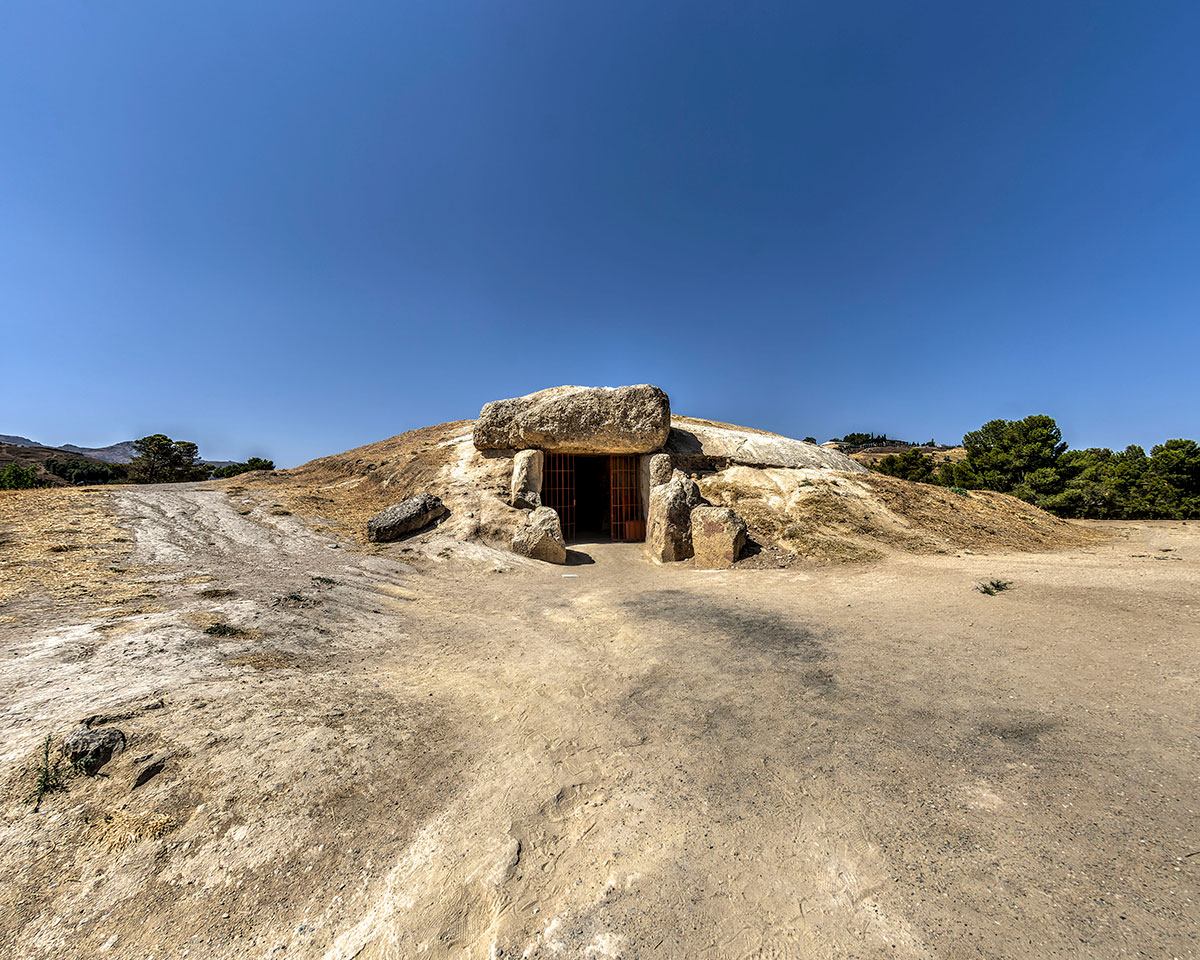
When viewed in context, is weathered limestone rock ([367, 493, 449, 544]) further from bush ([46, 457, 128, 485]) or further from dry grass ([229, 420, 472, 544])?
bush ([46, 457, 128, 485])

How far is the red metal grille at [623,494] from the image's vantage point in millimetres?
15203

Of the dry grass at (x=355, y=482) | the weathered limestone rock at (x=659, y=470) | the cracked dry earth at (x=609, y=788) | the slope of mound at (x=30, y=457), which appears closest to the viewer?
the cracked dry earth at (x=609, y=788)

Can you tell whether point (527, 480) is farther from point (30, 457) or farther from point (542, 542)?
point (30, 457)

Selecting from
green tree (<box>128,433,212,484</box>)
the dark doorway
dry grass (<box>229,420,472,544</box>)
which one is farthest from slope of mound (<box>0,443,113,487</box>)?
the dark doorway

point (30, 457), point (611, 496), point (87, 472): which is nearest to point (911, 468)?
point (611, 496)

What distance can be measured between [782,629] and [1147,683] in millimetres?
3353

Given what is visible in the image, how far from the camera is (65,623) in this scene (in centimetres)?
483

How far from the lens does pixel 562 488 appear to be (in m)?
15.5

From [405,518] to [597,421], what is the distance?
643cm

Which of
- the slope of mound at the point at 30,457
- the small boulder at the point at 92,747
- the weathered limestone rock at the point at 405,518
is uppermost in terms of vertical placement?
the slope of mound at the point at 30,457

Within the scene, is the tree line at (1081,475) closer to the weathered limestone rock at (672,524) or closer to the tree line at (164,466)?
the weathered limestone rock at (672,524)

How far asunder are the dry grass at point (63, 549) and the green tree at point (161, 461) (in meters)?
22.4

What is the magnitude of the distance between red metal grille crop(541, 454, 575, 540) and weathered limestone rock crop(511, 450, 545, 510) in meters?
1.08

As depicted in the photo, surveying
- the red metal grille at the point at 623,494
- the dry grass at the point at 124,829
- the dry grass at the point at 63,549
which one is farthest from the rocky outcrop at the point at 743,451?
the dry grass at the point at 124,829
